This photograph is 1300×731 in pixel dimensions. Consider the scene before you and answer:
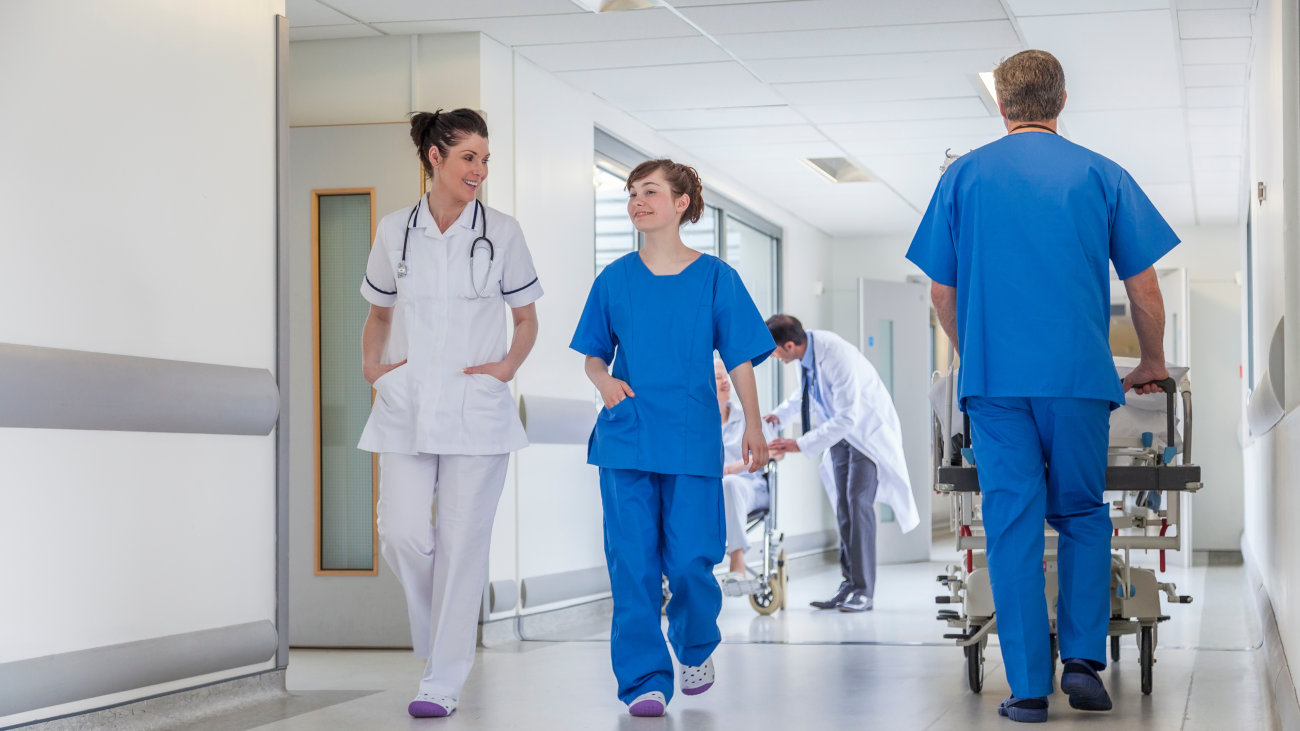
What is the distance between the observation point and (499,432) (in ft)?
11.8

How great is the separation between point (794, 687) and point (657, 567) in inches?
27.7

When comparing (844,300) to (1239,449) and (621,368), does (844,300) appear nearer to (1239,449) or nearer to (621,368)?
(1239,449)

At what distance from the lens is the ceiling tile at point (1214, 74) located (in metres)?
6.00

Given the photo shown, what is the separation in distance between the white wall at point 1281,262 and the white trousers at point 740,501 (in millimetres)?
2288

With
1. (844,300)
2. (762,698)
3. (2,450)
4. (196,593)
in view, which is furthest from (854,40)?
(844,300)

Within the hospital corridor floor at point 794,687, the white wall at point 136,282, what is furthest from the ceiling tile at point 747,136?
the white wall at point 136,282

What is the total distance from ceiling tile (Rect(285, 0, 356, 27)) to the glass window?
1947 mm

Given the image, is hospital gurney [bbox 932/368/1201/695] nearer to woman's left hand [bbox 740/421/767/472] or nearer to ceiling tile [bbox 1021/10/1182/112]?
woman's left hand [bbox 740/421/767/472]

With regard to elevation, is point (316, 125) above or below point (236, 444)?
above

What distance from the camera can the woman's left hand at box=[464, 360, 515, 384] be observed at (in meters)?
3.56

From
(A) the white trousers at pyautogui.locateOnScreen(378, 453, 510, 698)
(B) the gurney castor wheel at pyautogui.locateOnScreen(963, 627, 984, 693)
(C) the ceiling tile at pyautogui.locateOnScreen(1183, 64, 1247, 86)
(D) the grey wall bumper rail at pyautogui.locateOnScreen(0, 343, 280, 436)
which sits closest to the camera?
(D) the grey wall bumper rail at pyautogui.locateOnScreen(0, 343, 280, 436)

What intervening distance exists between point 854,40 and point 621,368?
2531 mm

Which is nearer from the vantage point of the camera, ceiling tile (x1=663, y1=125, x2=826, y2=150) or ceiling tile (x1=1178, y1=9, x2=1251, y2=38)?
ceiling tile (x1=1178, y1=9, x2=1251, y2=38)

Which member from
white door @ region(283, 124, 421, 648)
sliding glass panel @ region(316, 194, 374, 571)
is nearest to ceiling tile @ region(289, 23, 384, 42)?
white door @ region(283, 124, 421, 648)
